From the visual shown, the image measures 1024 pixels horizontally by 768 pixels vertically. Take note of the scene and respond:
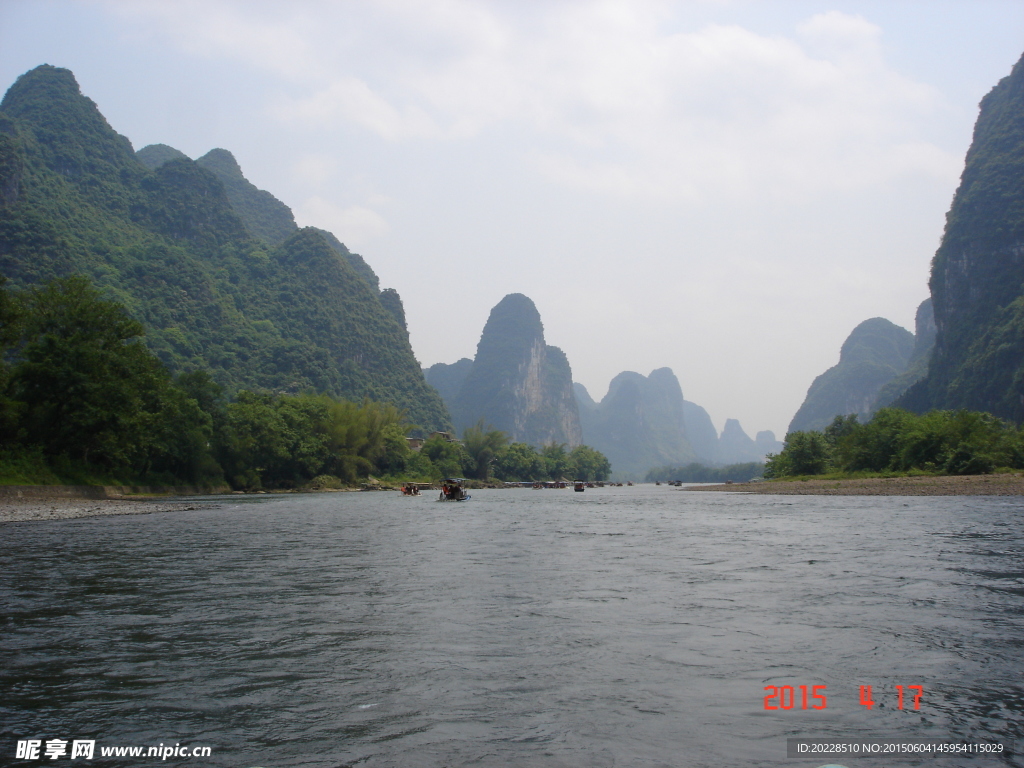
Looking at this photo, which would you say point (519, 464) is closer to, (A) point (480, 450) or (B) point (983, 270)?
(A) point (480, 450)

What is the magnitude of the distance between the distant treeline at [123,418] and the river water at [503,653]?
25166 mm

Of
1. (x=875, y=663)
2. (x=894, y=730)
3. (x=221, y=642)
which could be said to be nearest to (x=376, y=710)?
(x=221, y=642)

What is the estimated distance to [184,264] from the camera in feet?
401

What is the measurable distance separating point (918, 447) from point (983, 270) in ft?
288

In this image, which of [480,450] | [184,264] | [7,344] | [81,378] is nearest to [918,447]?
[81,378]

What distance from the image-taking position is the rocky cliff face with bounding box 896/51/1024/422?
108 m

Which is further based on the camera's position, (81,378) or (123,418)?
(123,418)

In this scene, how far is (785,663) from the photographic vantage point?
7719 mm

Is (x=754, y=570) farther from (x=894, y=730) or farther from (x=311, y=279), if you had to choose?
(x=311, y=279)

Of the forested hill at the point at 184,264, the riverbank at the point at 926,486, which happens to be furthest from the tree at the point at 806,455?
the forested hill at the point at 184,264

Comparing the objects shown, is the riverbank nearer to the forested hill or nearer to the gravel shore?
the gravel shore

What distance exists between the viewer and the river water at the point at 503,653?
18.2ft

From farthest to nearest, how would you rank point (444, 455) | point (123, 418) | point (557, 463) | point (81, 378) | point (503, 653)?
point (557, 463)
point (444, 455)
point (123, 418)
point (81, 378)
point (503, 653)
